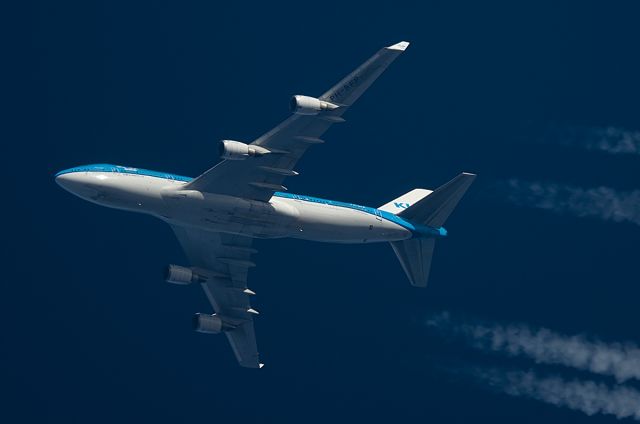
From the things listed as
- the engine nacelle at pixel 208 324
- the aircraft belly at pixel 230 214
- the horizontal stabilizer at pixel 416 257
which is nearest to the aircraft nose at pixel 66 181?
the aircraft belly at pixel 230 214

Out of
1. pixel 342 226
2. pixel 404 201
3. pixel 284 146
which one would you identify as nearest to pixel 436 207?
pixel 404 201

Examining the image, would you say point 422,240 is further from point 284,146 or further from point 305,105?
point 305,105

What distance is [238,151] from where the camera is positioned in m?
99.4

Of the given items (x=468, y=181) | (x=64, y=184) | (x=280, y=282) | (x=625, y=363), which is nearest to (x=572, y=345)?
(x=625, y=363)

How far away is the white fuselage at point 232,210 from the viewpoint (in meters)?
100

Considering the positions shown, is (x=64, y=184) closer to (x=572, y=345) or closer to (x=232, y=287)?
(x=232, y=287)

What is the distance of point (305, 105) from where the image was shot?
3799 inches

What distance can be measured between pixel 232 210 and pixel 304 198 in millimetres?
6392

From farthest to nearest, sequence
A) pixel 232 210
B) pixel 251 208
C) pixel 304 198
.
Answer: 1. pixel 304 198
2. pixel 251 208
3. pixel 232 210

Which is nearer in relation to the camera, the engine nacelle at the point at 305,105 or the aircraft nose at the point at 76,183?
the engine nacelle at the point at 305,105

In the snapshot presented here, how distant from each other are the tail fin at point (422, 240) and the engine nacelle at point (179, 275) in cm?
1626

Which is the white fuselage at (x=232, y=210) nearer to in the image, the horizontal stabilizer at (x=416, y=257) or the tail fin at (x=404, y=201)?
the horizontal stabilizer at (x=416, y=257)

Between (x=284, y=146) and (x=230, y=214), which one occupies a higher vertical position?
(x=284, y=146)

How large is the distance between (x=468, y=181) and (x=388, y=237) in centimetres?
776
